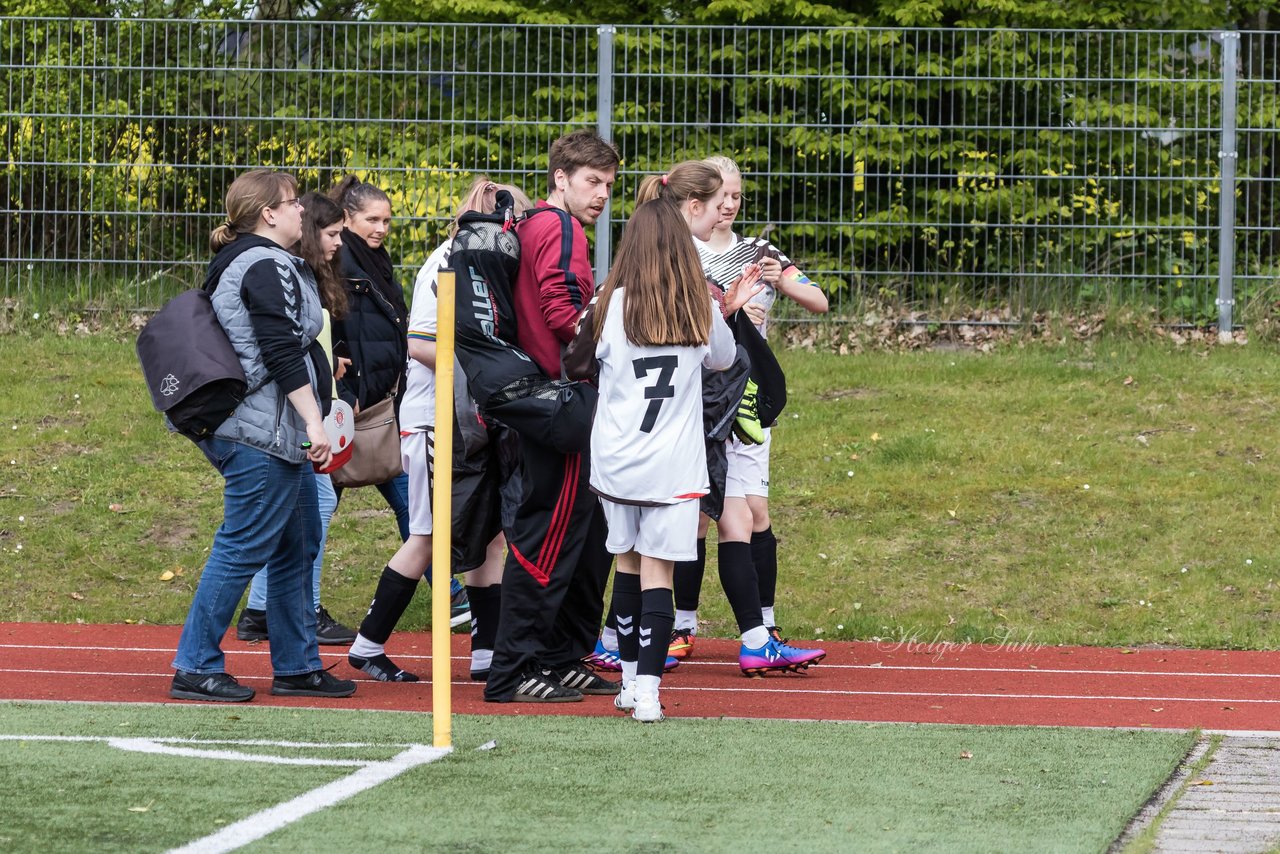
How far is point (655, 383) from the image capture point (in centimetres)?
589

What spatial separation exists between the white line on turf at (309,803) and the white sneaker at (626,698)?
1.02 meters

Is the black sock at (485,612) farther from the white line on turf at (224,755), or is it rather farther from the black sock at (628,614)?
the white line on turf at (224,755)

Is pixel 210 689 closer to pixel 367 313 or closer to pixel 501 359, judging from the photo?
pixel 501 359

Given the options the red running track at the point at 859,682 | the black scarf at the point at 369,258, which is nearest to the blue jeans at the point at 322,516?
the red running track at the point at 859,682

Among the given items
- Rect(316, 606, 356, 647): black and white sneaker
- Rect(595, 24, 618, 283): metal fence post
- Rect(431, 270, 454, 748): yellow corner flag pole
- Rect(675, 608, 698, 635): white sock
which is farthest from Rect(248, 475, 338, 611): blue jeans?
Rect(595, 24, 618, 283): metal fence post

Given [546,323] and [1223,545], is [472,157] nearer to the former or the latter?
[1223,545]

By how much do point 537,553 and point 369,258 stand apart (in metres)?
2.16

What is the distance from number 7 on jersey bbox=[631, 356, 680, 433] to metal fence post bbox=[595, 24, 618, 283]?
283 inches

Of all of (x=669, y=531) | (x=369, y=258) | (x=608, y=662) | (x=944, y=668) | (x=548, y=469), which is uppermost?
(x=369, y=258)

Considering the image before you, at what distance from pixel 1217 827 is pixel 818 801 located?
1.02m

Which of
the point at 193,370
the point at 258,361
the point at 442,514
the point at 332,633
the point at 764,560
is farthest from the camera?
the point at 332,633

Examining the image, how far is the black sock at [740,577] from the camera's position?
6.90m

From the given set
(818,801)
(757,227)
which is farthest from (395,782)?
(757,227)

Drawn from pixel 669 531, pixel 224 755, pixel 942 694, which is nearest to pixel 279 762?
pixel 224 755
